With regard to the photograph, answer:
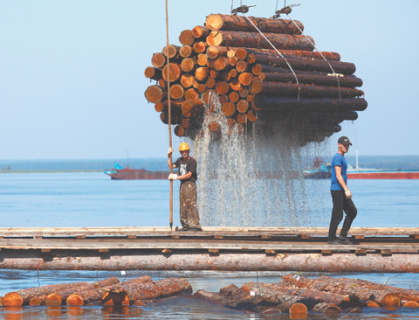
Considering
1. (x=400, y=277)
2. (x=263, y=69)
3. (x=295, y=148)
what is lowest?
(x=400, y=277)

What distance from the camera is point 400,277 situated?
55.3 feet

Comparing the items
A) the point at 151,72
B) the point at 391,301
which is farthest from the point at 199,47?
the point at 391,301

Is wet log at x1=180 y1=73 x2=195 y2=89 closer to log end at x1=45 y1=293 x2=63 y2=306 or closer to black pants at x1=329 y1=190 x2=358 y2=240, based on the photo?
black pants at x1=329 y1=190 x2=358 y2=240

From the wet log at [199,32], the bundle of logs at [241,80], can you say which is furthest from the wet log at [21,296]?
the wet log at [199,32]

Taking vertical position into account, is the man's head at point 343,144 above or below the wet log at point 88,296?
above

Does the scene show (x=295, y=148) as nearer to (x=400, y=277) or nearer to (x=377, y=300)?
(x=400, y=277)

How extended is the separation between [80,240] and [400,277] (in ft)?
20.8

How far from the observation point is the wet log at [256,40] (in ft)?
71.5

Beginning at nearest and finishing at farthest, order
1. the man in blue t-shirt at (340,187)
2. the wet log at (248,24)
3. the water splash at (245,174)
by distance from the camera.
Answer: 1. the man in blue t-shirt at (340,187)
2. the wet log at (248,24)
3. the water splash at (245,174)

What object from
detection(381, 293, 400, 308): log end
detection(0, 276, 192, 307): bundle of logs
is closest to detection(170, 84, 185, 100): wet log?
detection(0, 276, 192, 307): bundle of logs

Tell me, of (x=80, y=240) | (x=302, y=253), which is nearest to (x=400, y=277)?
(x=302, y=253)

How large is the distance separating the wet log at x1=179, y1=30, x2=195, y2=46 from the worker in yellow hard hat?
6.42 meters

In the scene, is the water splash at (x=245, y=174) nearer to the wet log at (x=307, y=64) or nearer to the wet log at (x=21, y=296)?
the wet log at (x=307, y=64)

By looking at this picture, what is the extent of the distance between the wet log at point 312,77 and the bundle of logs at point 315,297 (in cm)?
926
